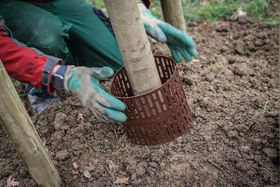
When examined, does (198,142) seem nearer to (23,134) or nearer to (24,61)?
(23,134)

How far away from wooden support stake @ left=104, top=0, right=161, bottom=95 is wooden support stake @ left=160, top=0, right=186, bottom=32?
0.67 metres

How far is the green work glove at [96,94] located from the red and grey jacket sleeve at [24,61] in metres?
0.17

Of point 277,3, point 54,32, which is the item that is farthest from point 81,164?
point 277,3

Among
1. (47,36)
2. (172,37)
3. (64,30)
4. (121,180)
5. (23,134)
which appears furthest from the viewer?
(64,30)

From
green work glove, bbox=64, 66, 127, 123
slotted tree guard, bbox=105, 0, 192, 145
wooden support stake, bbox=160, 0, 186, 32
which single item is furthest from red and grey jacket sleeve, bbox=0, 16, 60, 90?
wooden support stake, bbox=160, 0, 186, 32

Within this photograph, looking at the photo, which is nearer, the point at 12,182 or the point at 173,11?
the point at 12,182

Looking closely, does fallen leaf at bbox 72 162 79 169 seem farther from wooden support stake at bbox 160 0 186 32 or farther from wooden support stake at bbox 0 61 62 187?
wooden support stake at bbox 160 0 186 32

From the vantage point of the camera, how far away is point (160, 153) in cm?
186

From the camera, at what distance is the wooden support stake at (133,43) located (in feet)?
A: 5.19

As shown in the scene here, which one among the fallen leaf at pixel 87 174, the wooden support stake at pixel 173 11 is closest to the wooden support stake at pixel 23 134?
the fallen leaf at pixel 87 174

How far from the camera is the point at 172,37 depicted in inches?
80.7

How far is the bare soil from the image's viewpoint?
177cm

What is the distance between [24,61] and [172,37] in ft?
2.32

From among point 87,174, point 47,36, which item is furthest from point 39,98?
point 87,174
